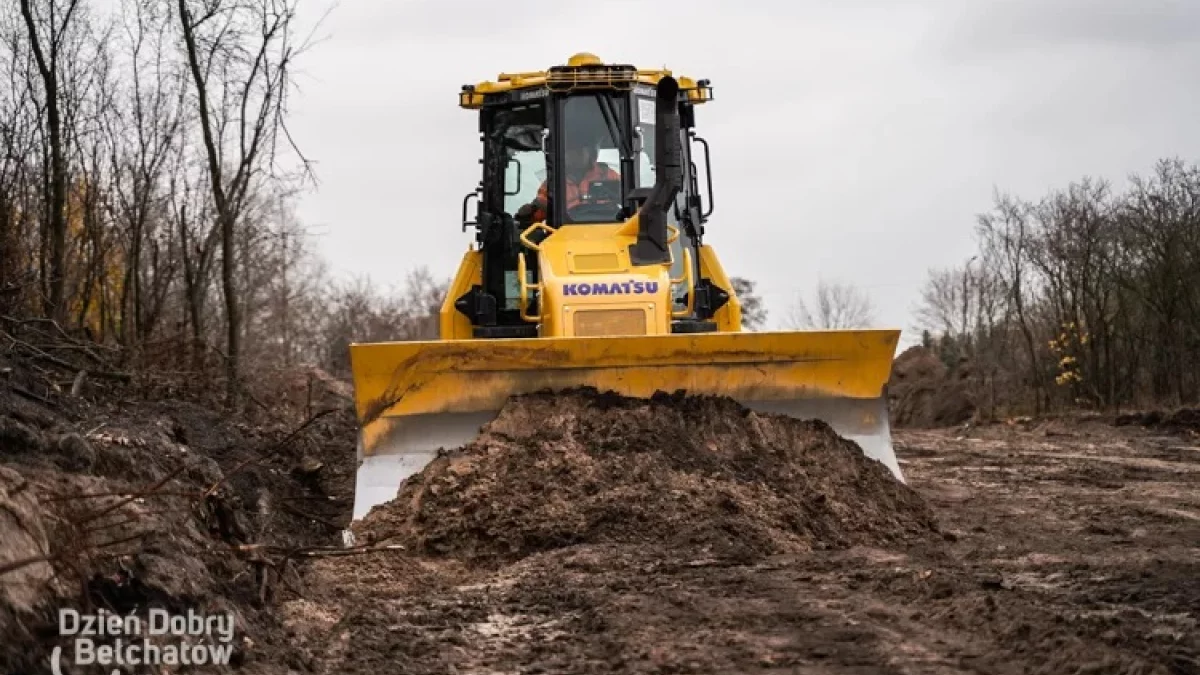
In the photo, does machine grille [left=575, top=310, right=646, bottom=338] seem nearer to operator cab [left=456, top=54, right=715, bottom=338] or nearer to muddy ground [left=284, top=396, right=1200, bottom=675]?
operator cab [left=456, top=54, right=715, bottom=338]

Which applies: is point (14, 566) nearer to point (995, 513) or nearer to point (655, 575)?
point (655, 575)

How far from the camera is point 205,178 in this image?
15117mm

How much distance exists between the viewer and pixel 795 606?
5266 mm

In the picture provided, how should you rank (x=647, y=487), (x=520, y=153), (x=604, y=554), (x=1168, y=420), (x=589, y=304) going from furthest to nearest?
(x=1168, y=420) < (x=520, y=153) < (x=589, y=304) < (x=647, y=487) < (x=604, y=554)

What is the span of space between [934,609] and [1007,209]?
26427 millimetres

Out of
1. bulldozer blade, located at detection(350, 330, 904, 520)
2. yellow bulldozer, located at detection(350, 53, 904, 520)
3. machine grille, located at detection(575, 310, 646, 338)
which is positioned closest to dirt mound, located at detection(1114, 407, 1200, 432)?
yellow bulldozer, located at detection(350, 53, 904, 520)

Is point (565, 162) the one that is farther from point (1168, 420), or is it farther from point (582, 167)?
point (1168, 420)

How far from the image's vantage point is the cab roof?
31.8 feet

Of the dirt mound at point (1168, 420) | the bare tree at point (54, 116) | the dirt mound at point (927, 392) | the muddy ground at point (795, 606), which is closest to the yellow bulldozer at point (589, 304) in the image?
the muddy ground at point (795, 606)

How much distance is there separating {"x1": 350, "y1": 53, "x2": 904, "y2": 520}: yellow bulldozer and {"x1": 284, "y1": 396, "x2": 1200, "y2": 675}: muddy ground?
961mm

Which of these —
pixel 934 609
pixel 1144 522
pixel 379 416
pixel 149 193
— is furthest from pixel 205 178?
pixel 934 609

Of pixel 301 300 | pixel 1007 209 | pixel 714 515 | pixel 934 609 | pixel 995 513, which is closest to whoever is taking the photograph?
pixel 934 609

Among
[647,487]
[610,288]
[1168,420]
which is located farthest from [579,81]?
[1168,420]

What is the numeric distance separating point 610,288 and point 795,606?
12.8ft
